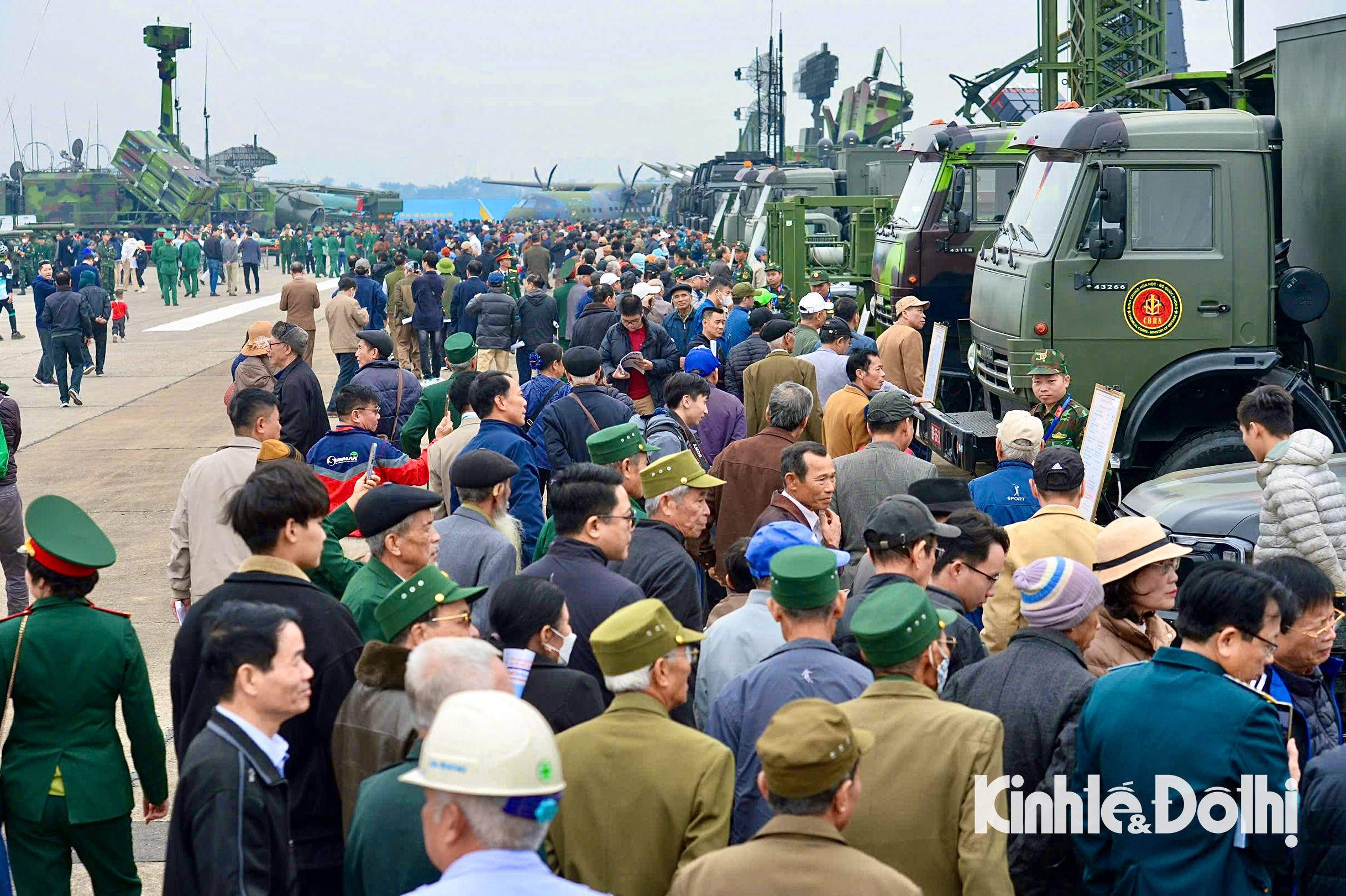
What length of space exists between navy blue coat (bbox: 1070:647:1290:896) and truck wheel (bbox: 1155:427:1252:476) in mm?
6079

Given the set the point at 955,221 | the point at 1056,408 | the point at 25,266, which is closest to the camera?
the point at 1056,408

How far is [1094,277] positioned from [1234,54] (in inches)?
182

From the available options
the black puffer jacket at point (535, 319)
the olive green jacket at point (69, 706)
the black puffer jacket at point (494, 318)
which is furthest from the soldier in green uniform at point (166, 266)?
the olive green jacket at point (69, 706)

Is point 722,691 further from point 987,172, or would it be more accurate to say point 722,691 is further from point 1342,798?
point 987,172

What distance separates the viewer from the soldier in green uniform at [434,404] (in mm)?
9406

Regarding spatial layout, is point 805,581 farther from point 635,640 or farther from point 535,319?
point 535,319

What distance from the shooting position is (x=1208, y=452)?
9.57 metres

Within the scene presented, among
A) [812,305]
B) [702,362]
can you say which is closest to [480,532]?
[702,362]

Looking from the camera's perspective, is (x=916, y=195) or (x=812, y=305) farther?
(x=916, y=195)

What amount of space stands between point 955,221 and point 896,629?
11.6 metres

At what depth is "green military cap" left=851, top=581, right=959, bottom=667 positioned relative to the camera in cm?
377

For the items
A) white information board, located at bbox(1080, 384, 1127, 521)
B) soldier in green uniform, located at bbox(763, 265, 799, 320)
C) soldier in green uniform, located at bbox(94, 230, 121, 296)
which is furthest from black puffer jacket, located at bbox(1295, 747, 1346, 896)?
soldier in green uniform, located at bbox(94, 230, 121, 296)

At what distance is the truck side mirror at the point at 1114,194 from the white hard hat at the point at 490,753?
7697 mm

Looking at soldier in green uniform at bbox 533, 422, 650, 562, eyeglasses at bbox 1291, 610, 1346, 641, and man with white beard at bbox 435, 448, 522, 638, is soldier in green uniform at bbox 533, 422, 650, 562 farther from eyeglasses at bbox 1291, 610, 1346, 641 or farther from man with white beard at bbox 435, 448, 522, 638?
eyeglasses at bbox 1291, 610, 1346, 641
